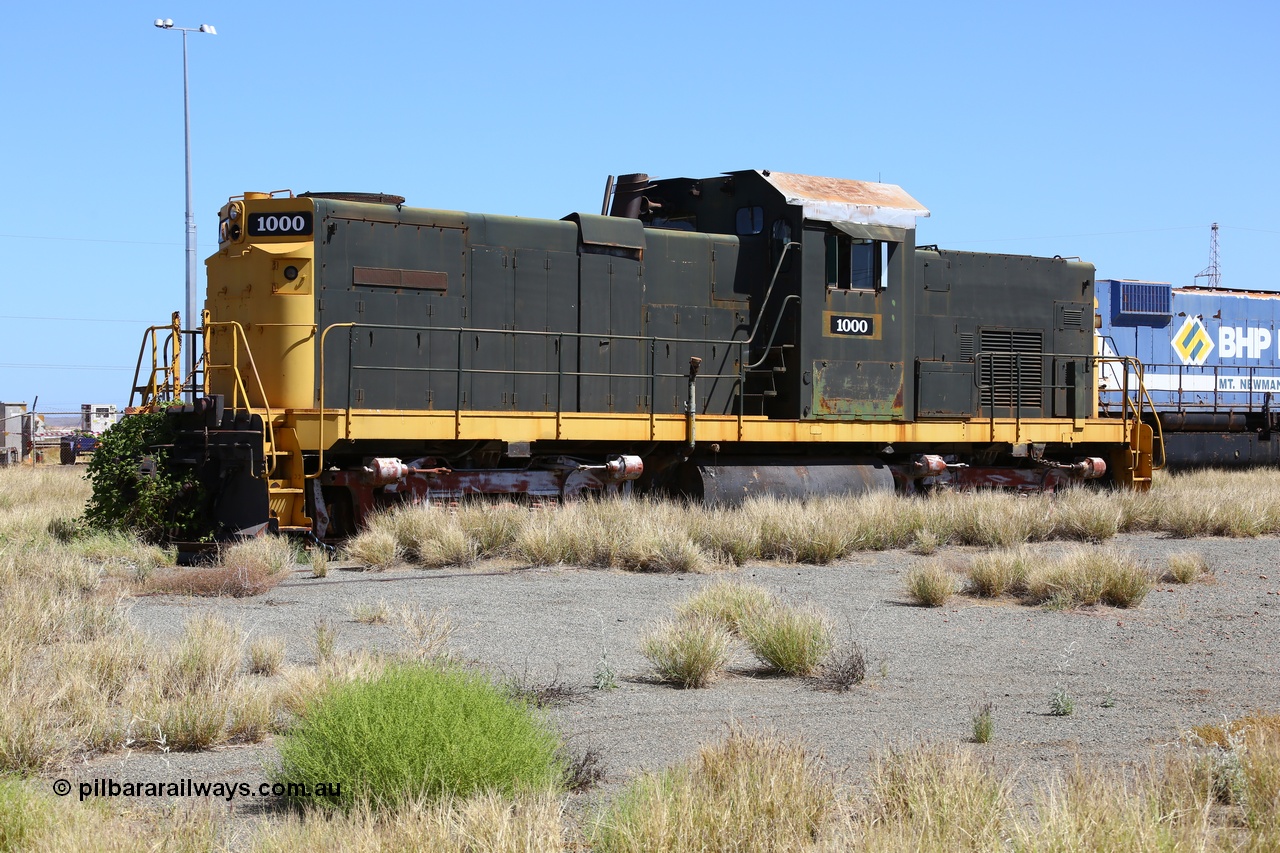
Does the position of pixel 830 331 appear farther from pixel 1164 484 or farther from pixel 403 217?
pixel 1164 484

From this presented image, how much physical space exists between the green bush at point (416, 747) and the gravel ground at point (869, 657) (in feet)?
1.10

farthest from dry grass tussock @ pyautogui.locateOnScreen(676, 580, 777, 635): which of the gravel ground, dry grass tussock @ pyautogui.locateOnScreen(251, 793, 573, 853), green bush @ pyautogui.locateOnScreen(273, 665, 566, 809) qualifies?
dry grass tussock @ pyautogui.locateOnScreen(251, 793, 573, 853)

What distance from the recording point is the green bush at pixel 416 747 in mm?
4363

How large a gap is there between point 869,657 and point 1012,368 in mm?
10122

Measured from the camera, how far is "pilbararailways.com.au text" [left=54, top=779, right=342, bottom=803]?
4.42 m

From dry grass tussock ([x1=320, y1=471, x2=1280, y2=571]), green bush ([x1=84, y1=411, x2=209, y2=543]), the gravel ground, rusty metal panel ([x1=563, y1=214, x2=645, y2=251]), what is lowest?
the gravel ground

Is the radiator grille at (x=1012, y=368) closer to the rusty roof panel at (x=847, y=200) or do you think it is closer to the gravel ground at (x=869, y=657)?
the rusty roof panel at (x=847, y=200)

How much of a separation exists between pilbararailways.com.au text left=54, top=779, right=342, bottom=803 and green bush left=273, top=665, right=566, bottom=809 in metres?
0.04

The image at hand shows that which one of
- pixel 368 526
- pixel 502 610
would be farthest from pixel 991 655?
pixel 368 526

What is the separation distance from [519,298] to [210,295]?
10.4 feet

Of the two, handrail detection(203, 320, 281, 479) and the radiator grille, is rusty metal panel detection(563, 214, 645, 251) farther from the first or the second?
the radiator grille

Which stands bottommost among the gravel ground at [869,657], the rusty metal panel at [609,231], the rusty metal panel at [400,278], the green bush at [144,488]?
the gravel ground at [869,657]

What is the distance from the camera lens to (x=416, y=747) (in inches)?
175

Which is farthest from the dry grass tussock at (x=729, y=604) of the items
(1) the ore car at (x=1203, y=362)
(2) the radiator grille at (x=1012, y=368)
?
(1) the ore car at (x=1203, y=362)
